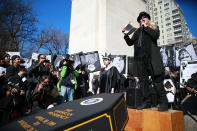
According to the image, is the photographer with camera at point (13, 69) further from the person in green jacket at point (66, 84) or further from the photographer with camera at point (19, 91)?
the person in green jacket at point (66, 84)

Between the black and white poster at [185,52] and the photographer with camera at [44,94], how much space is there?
5.08 metres

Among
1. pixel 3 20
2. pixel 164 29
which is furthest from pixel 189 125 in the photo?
pixel 164 29

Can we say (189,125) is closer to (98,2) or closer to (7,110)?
(7,110)

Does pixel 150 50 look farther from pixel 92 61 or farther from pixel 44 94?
pixel 92 61

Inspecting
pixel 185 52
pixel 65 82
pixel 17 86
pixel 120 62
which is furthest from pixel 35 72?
pixel 185 52

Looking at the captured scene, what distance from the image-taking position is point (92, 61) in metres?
6.43

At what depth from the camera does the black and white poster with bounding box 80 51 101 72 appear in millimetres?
6289

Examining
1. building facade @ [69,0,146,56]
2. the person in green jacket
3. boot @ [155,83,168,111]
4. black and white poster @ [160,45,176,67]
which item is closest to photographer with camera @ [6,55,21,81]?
the person in green jacket

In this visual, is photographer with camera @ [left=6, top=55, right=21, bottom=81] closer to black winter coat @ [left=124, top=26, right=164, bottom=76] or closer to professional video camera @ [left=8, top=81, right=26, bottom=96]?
professional video camera @ [left=8, top=81, right=26, bottom=96]

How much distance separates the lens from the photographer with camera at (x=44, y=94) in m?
3.20

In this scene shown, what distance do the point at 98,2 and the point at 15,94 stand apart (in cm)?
1127

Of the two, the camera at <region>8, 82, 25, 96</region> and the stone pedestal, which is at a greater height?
the camera at <region>8, 82, 25, 96</region>

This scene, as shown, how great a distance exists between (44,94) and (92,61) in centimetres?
344

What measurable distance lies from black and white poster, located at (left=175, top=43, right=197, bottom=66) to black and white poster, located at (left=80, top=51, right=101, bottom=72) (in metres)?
3.58
